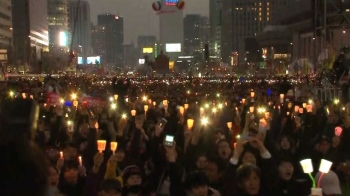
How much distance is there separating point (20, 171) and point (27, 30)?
135651 mm

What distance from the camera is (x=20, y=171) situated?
2.34 meters

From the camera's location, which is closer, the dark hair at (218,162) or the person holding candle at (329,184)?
the person holding candle at (329,184)

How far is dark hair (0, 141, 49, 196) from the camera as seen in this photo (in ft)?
7.65

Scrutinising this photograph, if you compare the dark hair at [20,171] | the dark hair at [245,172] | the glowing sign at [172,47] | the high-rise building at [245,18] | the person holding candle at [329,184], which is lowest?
the person holding candle at [329,184]

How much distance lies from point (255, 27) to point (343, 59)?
178 metres

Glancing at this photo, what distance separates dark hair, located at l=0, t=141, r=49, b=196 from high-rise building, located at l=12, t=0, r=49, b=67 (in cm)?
11647

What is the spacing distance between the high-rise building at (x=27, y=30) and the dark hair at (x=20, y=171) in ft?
382

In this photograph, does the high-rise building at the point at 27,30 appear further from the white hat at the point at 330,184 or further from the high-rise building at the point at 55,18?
the white hat at the point at 330,184

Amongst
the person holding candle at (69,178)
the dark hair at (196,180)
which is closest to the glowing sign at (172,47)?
the person holding candle at (69,178)

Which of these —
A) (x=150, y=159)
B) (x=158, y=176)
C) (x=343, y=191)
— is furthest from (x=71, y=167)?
(x=343, y=191)

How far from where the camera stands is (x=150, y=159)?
9359 millimetres

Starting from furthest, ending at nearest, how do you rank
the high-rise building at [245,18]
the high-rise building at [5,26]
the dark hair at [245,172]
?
the high-rise building at [245,18], the high-rise building at [5,26], the dark hair at [245,172]

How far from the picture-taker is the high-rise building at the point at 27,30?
126 m

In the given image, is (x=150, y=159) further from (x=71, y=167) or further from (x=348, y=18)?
(x=348, y=18)
